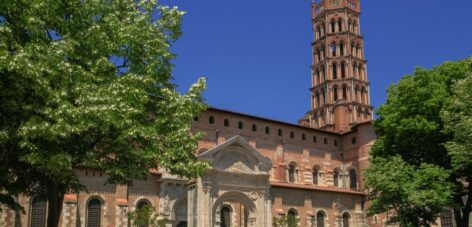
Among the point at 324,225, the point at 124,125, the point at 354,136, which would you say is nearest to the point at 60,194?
the point at 124,125

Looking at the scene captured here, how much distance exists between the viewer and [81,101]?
689 inches

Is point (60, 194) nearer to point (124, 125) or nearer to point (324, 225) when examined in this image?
point (124, 125)

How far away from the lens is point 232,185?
41.6m

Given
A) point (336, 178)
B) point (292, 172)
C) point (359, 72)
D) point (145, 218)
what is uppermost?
point (359, 72)

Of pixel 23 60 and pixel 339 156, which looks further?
pixel 339 156

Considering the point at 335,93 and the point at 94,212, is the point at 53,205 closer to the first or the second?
the point at 94,212

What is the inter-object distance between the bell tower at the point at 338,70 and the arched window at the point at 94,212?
41.0 metres

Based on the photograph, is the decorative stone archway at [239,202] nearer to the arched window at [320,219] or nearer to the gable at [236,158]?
the gable at [236,158]

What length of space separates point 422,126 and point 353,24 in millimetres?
47949

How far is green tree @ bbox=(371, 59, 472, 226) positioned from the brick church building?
1085cm

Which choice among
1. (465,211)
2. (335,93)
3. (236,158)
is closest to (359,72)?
(335,93)

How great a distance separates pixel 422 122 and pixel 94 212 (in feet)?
76.8

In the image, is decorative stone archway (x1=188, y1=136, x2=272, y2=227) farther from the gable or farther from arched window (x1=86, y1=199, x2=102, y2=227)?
arched window (x1=86, y1=199, x2=102, y2=227)

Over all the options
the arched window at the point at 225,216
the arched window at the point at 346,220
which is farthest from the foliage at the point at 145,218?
the arched window at the point at 346,220
